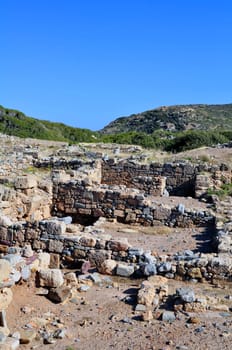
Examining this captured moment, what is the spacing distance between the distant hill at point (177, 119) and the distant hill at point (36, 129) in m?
13.1

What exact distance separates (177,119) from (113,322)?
60352mm

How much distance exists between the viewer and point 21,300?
651cm

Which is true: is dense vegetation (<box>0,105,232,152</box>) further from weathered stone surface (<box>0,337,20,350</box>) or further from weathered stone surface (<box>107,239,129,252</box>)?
weathered stone surface (<box>0,337,20,350</box>)

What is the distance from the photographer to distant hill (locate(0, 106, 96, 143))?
44.7 metres

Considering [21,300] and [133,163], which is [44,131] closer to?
[133,163]

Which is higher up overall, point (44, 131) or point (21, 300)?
point (44, 131)

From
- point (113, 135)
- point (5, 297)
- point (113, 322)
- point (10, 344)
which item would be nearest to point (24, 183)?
point (5, 297)

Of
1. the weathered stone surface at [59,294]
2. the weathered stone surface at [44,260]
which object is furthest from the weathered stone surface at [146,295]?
the weathered stone surface at [44,260]

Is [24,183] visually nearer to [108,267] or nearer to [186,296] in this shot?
[108,267]

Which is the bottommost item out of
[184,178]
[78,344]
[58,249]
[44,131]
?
[78,344]

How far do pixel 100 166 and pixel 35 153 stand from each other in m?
4.05

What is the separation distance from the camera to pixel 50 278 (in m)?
6.85

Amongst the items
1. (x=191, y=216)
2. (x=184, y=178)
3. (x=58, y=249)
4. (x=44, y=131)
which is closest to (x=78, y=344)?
(x=58, y=249)

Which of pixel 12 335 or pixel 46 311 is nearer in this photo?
pixel 12 335
